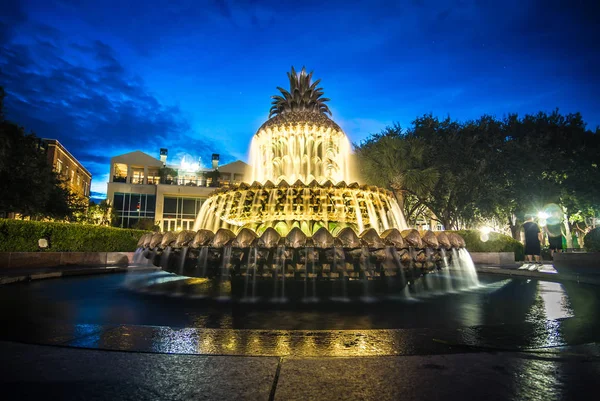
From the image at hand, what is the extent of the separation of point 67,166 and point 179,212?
25646 mm

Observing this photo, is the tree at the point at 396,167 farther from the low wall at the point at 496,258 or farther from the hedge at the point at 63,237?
the hedge at the point at 63,237

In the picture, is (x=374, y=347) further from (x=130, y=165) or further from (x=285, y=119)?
(x=130, y=165)

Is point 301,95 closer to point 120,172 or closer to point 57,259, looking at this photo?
point 57,259

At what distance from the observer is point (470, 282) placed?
9664 mm

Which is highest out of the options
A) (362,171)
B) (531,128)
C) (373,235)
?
(531,128)

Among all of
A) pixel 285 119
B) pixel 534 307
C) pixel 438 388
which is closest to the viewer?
pixel 438 388

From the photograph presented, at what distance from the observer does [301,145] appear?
36.8 feet

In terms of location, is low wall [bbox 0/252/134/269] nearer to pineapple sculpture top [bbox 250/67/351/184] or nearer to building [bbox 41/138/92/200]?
pineapple sculpture top [bbox 250/67/351/184]

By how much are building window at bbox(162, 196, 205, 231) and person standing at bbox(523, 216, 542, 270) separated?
52.8 metres

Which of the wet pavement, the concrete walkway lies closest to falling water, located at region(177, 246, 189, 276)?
the wet pavement

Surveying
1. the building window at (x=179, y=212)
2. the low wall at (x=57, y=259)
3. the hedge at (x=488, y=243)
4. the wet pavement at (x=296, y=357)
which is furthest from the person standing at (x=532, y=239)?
the building window at (x=179, y=212)

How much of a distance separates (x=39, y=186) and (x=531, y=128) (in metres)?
41.6

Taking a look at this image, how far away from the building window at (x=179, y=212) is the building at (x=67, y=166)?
1404 centimetres

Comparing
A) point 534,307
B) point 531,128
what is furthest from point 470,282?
point 531,128
